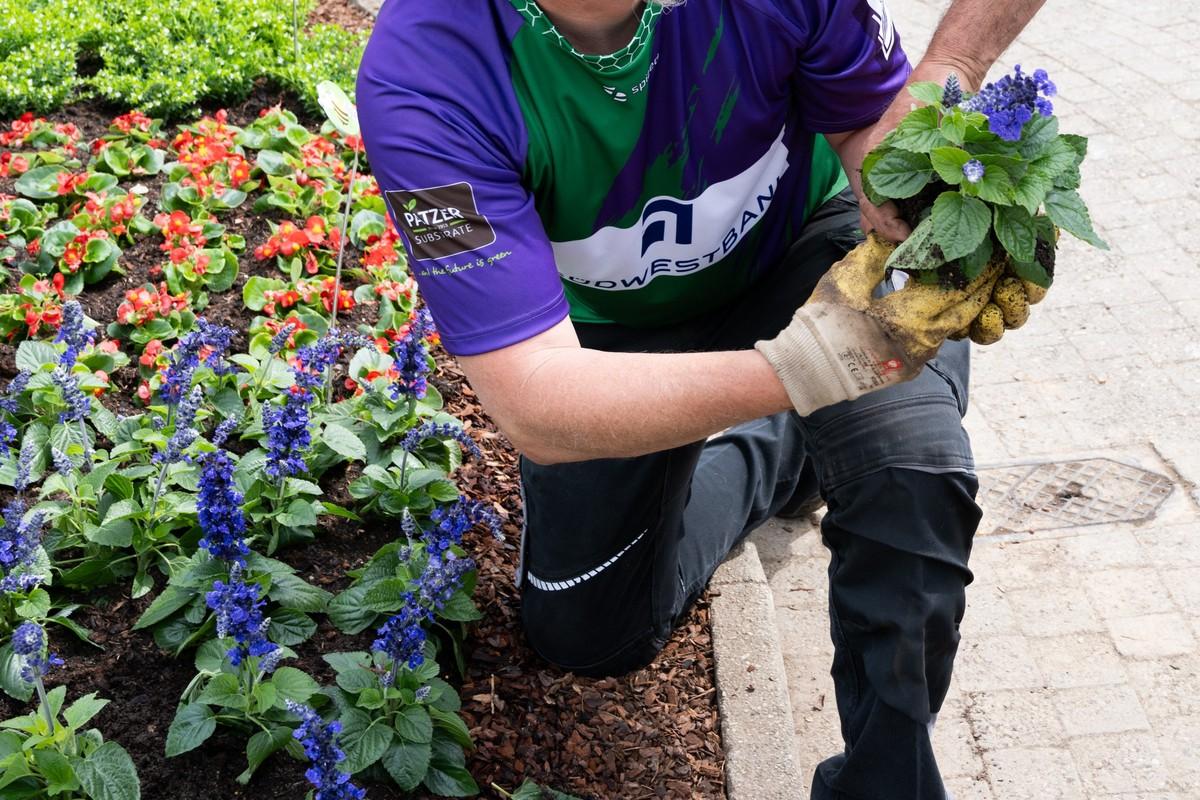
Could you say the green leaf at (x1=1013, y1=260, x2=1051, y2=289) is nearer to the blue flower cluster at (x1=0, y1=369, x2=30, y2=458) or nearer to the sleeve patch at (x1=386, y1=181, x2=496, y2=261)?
the sleeve patch at (x1=386, y1=181, x2=496, y2=261)

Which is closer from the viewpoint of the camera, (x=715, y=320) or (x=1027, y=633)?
(x=715, y=320)

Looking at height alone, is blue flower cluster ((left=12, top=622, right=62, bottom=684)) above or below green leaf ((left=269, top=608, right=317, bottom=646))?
above

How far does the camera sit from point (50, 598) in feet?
8.66

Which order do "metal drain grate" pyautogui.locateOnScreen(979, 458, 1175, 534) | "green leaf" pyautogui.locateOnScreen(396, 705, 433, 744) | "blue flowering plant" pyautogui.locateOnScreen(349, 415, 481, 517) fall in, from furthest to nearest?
"metal drain grate" pyautogui.locateOnScreen(979, 458, 1175, 534) → "blue flowering plant" pyautogui.locateOnScreen(349, 415, 481, 517) → "green leaf" pyautogui.locateOnScreen(396, 705, 433, 744)

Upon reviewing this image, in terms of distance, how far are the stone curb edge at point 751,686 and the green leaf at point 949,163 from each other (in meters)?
1.36

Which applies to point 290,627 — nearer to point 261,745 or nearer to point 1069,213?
point 261,745

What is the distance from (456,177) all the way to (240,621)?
0.89 metres

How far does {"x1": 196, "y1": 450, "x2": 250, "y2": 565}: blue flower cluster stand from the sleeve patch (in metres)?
0.62

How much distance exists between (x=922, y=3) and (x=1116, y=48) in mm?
1091

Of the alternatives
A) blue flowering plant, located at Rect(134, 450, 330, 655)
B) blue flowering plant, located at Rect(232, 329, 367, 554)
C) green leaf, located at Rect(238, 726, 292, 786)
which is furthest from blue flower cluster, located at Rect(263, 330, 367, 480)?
green leaf, located at Rect(238, 726, 292, 786)

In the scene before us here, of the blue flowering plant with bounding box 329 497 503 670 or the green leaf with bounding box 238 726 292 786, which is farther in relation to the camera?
the blue flowering plant with bounding box 329 497 503 670

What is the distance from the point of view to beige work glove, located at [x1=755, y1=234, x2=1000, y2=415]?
195cm

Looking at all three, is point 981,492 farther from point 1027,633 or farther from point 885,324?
point 885,324

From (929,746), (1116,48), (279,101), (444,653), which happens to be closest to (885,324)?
(929,746)
